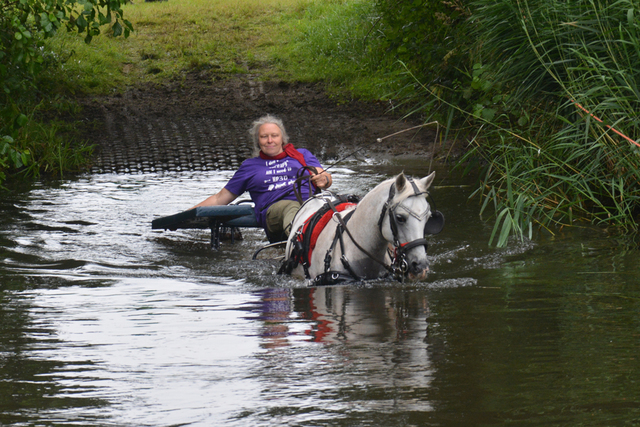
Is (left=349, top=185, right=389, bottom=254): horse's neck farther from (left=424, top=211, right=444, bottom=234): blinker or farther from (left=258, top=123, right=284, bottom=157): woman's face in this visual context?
(left=258, top=123, right=284, bottom=157): woman's face

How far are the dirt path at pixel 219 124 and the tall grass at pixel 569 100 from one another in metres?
4.89

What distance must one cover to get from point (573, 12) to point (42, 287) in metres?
4.76

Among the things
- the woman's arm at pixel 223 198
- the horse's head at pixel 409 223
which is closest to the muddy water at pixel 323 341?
the horse's head at pixel 409 223

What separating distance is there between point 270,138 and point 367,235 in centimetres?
225

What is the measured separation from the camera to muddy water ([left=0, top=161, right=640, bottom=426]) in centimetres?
281

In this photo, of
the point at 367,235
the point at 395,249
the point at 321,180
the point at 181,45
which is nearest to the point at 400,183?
the point at 395,249

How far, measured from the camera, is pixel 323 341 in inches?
150

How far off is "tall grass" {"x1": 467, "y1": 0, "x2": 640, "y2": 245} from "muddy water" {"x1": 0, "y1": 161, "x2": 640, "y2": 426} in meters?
0.43

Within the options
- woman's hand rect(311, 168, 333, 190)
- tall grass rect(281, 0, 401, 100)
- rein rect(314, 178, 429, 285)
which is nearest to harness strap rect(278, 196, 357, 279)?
rein rect(314, 178, 429, 285)

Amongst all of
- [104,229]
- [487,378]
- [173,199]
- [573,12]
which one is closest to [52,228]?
[104,229]

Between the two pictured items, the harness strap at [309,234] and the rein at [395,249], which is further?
the harness strap at [309,234]

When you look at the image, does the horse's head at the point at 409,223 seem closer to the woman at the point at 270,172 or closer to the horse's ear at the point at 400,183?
the horse's ear at the point at 400,183

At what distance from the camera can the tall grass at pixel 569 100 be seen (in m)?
6.23

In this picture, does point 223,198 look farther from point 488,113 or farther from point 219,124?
point 219,124
